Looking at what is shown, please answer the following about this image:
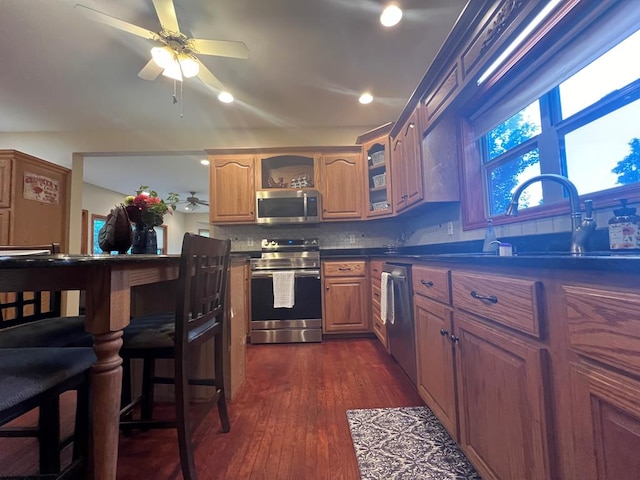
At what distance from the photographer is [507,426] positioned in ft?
2.81

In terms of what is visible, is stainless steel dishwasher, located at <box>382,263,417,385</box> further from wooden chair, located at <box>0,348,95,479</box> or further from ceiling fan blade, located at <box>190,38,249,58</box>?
ceiling fan blade, located at <box>190,38,249,58</box>

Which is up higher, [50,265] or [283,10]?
[283,10]

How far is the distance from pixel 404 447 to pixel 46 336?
63.5 inches

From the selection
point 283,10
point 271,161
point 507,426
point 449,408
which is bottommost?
point 449,408

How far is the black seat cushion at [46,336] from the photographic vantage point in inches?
45.0

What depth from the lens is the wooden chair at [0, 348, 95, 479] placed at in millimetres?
696

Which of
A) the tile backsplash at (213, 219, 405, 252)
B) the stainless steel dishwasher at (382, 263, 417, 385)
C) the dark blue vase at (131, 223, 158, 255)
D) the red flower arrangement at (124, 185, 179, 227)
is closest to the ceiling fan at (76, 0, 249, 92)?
the red flower arrangement at (124, 185, 179, 227)

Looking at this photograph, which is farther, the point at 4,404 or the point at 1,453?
the point at 1,453

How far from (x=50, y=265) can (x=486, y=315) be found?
4.16ft

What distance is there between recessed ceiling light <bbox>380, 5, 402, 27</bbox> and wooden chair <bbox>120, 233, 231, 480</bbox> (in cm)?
191

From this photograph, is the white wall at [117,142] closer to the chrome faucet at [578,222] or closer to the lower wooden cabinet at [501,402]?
the chrome faucet at [578,222]

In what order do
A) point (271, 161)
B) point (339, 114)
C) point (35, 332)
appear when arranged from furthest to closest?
1. point (271, 161)
2. point (339, 114)
3. point (35, 332)

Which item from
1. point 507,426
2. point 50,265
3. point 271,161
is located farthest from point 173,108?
point 507,426

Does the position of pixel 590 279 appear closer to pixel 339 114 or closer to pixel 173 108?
pixel 339 114
